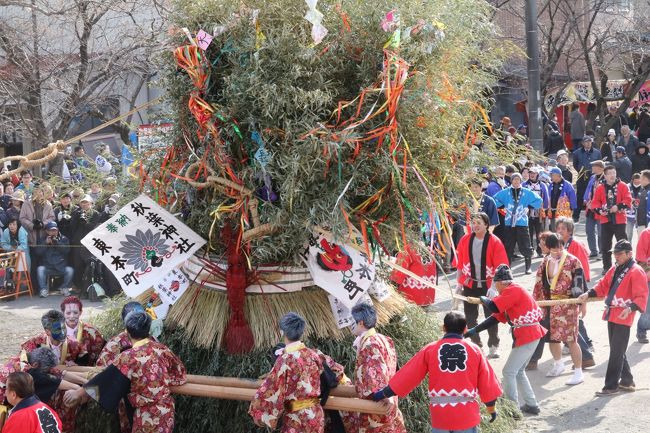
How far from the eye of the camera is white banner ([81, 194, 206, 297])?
6.68 m

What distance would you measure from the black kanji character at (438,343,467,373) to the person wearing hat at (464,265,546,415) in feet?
5.76

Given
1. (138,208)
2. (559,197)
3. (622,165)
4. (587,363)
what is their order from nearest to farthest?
(138,208) → (587,363) → (559,197) → (622,165)

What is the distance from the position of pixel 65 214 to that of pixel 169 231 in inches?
307

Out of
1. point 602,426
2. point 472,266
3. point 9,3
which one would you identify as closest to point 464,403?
point 602,426

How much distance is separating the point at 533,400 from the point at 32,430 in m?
4.55

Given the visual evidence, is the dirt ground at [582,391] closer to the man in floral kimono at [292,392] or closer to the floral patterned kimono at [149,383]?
the man in floral kimono at [292,392]

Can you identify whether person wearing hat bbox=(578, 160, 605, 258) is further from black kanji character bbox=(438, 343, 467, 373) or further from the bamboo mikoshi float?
the bamboo mikoshi float

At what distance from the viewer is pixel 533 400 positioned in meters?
8.10

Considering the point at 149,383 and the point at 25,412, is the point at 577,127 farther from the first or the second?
the point at 25,412

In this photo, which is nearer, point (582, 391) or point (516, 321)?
point (516, 321)

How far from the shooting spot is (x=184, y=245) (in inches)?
265

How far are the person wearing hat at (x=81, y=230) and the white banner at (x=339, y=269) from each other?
25.2 feet

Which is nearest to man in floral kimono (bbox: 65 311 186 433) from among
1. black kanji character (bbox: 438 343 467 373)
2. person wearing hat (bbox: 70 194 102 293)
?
black kanji character (bbox: 438 343 467 373)

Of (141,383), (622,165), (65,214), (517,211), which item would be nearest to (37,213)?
(65,214)
